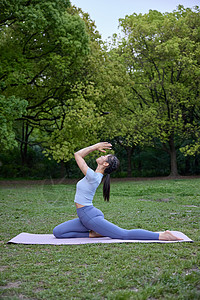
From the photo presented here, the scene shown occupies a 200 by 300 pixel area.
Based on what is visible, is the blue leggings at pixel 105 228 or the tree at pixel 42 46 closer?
the blue leggings at pixel 105 228

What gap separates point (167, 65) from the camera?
74.2ft

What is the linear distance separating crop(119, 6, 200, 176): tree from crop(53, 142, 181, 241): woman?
16.3m

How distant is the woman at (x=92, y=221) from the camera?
192 inches

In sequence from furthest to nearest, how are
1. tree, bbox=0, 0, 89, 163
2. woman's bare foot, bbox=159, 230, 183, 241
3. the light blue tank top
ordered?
tree, bbox=0, 0, 89, 163
the light blue tank top
woman's bare foot, bbox=159, 230, 183, 241

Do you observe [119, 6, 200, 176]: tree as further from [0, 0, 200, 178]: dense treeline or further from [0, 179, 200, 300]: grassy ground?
[0, 179, 200, 300]: grassy ground

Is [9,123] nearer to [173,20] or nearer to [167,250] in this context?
[167,250]

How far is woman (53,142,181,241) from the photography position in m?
4.88

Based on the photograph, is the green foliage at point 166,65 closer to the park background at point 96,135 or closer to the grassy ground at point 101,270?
the park background at point 96,135

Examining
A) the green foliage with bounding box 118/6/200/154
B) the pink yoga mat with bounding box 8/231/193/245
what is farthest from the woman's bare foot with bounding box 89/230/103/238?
the green foliage with bounding box 118/6/200/154

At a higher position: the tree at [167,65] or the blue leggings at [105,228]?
the tree at [167,65]

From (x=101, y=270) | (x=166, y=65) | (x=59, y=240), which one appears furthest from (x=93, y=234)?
(x=166, y=65)

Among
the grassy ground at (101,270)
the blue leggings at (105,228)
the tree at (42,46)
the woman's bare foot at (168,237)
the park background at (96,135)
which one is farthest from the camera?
the tree at (42,46)

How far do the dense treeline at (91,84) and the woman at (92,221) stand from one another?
9.50m

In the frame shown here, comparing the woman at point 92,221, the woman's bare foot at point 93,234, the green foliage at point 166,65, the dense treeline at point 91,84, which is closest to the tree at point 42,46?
the dense treeline at point 91,84
